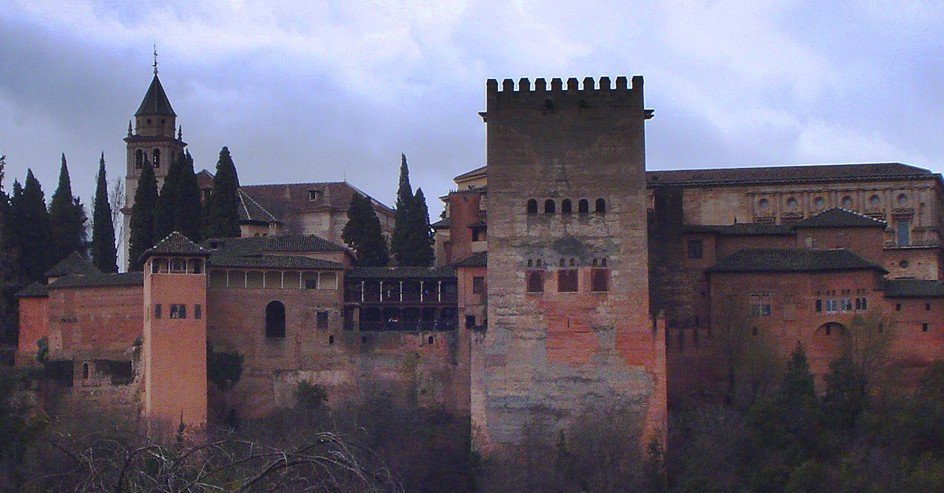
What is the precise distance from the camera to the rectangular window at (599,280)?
45875 millimetres

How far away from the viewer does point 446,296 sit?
173ft

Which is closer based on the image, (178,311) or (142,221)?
(178,311)

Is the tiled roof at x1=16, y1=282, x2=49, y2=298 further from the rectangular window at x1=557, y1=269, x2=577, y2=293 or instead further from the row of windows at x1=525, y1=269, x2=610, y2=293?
the rectangular window at x1=557, y1=269, x2=577, y2=293

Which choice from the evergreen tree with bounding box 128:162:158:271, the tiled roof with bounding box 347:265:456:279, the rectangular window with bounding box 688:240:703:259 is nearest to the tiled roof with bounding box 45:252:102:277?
the evergreen tree with bounding box 128:162:158:271

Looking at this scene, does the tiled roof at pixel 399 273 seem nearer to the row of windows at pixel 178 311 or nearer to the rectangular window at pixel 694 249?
the row of windows at pixel 178 311

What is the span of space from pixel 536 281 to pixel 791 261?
7852 millimetres

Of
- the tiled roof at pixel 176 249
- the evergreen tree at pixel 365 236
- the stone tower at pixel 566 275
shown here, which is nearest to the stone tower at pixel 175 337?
the tiled roof at pixel 176 249

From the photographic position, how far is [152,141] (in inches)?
2574

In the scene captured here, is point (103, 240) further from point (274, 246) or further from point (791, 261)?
point (791, 261)

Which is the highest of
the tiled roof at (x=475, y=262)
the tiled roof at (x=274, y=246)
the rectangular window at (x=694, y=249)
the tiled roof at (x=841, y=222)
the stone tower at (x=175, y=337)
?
the tiled roof at (x=841, y=222)

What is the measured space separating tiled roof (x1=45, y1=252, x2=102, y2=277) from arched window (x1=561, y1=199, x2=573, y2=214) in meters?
15.1

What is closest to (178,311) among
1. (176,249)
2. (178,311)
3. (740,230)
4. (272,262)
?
(178,311)

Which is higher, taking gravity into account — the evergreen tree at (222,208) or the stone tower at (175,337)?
the evergreen tree at (222,208)

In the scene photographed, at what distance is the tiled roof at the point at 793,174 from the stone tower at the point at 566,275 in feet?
41.9
